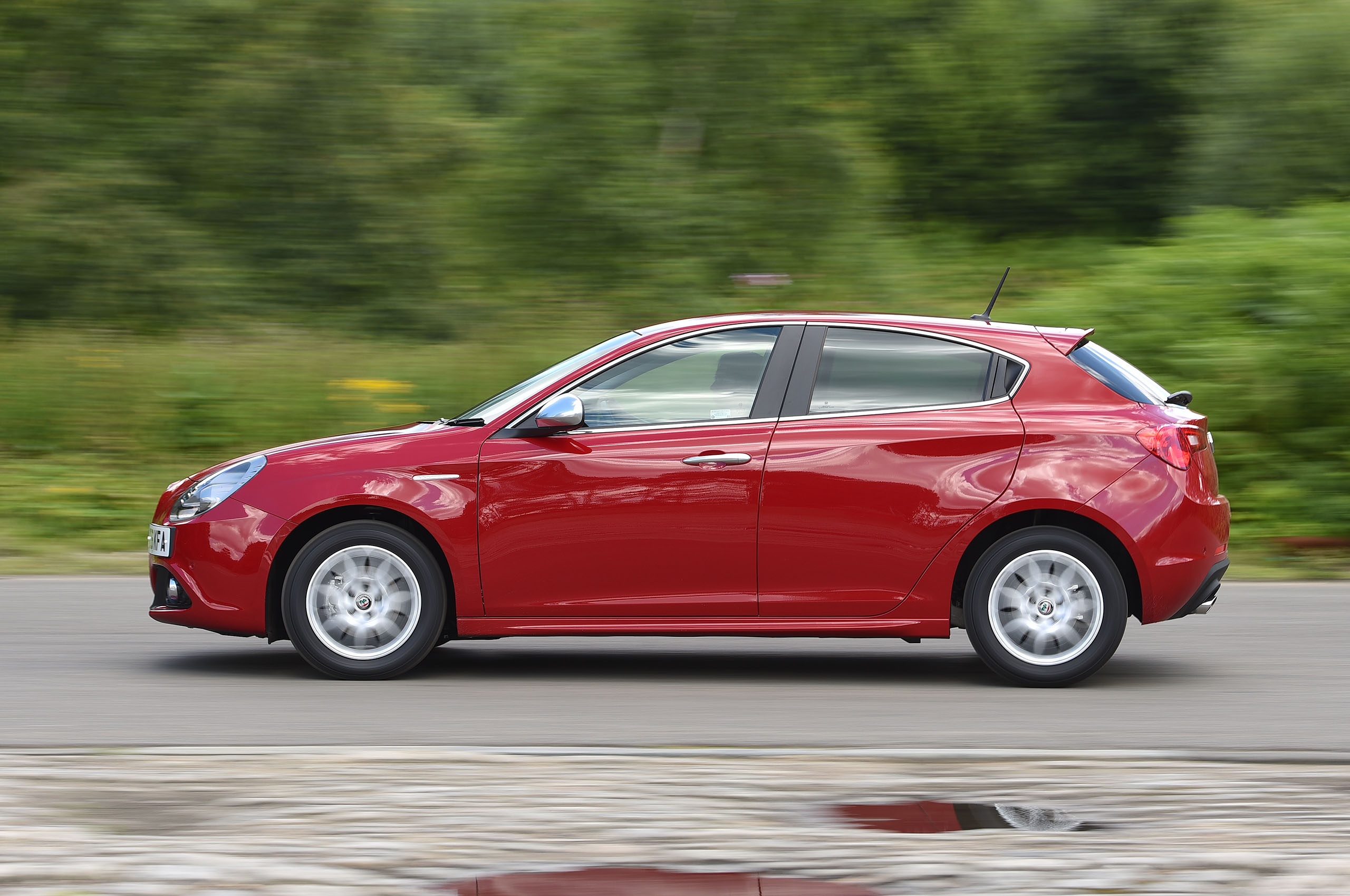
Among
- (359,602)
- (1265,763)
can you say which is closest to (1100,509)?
(1265,763)

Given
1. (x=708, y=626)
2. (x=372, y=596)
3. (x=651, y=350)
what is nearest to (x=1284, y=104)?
(x=651, y=350)

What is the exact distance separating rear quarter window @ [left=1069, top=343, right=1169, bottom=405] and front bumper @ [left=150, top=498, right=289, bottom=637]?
360 centimetres

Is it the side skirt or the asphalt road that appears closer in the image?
the asphalt road

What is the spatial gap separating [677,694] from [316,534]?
1731 millimetres

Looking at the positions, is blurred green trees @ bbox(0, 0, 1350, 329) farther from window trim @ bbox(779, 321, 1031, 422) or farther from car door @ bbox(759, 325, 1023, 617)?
car door @ bbox(759, 325, 1023, 617)

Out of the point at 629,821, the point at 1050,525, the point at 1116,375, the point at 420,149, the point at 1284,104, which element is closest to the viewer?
the point at 629,821

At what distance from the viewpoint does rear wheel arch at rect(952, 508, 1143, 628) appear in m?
7.22

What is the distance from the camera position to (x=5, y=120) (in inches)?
808

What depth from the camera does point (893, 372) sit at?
733 cm

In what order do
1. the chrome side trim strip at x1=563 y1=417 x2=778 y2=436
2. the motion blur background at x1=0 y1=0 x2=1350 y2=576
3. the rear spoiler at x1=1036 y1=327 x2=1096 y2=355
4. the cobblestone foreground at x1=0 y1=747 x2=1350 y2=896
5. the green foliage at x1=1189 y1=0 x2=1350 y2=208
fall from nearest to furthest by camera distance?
the cobblestone foreground at x1=0 y1=747 x2=1350 y2=896 → the chrome side trim strip at x1=563 y1=417 x2=778 y2=436 → the rear spoiler at x1=1036 y1=327 x2=1096 y2=355 → the motion blur background at x1=0 y1=0 x2=1350 y2=576 → the green foliage at x1=1189 y1=0 x2=1350 y2=208

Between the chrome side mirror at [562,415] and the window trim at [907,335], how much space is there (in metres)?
0.88

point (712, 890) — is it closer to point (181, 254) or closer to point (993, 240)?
point (181, 254)

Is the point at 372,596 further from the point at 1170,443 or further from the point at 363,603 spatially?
the point at 1170,443

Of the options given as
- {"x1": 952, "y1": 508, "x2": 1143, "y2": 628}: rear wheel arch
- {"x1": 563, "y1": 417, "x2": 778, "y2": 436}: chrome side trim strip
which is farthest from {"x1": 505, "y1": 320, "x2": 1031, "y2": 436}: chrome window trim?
{"x1": 952, "y1": 508, "x2": 1143, "y2": 628}: rear wheel arch
